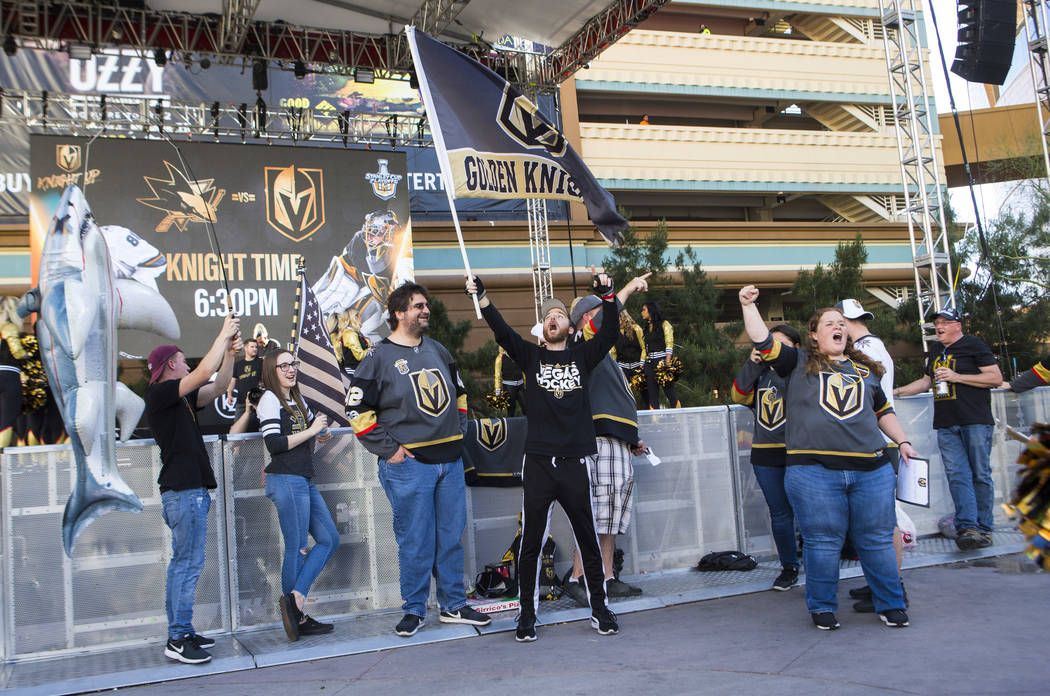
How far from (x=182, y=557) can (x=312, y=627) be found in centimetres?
92

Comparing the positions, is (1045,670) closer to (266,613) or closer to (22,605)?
(266,613)

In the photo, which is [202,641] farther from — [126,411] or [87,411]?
[126,411]

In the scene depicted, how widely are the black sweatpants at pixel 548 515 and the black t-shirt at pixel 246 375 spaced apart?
487 cm

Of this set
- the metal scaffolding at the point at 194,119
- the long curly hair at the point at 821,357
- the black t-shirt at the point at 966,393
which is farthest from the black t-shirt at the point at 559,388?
the metal scaffolding at the point at 194,119

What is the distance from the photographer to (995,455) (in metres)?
8.66

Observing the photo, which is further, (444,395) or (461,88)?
(461,88)

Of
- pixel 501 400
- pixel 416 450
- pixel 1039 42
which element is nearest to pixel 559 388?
pixel 416 450

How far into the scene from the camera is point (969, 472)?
7.34 meters

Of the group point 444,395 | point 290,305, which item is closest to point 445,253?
point 290,305

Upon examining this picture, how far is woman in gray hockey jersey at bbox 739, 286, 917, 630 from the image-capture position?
16.7 feet

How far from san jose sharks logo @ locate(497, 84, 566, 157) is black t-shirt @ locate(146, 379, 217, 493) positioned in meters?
3.24

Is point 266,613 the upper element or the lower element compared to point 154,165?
lower

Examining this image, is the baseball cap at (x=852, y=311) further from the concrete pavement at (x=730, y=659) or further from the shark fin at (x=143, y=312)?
the shark fin at (x=143, y=312)

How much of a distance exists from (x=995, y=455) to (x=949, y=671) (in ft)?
17.3
